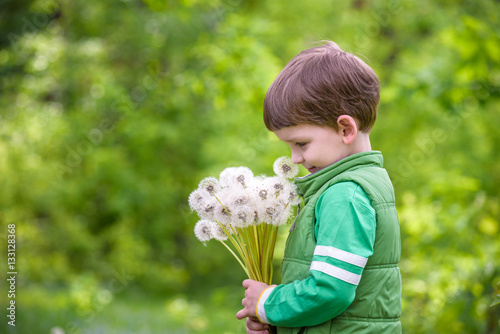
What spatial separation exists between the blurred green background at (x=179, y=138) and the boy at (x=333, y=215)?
2854mm

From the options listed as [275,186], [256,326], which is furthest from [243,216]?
[256,326]

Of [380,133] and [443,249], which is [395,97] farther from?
[380,133]

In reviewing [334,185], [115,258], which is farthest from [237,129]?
[334,185]

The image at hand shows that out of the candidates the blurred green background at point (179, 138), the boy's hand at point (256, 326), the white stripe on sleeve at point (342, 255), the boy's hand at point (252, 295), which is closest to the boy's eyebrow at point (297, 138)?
the white stripe on sleeve at point (342, 255)

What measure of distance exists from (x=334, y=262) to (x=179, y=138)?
8341 millimetres

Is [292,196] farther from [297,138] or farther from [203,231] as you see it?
[203,231]

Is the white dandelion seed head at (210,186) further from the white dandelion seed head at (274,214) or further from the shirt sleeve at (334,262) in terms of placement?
the shirt sleeve at (334,262)

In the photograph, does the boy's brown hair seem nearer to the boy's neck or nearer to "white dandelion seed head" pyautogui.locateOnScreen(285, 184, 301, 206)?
the boy's neck

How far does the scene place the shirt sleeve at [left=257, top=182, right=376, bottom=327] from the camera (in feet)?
4.64

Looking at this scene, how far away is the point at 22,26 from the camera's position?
4.59 meters

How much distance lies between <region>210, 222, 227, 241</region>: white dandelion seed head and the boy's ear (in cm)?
49

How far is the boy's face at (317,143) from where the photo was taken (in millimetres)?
1581

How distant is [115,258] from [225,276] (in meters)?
2.69

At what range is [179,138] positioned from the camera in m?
9.58
